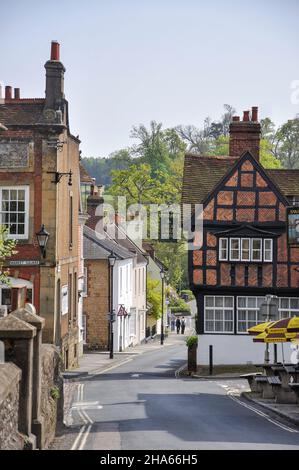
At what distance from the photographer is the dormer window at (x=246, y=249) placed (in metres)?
42.4

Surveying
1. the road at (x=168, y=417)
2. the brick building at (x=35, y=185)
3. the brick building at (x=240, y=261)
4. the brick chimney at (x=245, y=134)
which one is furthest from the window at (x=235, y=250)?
the brick building at (x=35, y=185)

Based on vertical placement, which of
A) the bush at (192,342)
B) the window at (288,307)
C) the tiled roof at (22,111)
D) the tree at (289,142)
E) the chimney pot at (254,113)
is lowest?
the bush at (192,342)

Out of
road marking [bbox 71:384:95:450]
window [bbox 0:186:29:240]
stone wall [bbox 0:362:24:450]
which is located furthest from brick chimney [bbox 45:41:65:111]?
stone wall [bbox 0:362:24:450]

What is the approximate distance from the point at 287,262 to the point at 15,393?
96.0 ft

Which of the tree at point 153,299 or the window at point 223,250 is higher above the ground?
the window at point 223,250

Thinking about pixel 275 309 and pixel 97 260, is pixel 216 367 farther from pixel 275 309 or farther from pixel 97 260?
pixel 97 260

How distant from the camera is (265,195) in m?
42.9

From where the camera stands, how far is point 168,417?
23.3 meters

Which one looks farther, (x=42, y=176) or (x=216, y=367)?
(x=216, y=367)

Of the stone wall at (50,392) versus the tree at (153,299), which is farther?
the tree at (153,299)

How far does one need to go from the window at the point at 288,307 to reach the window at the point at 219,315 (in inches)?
87.8

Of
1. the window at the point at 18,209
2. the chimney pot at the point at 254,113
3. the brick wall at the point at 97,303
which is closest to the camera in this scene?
the window at the point at 18,209

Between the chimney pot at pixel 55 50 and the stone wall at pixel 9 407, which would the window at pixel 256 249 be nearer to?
the chimney pot at pixel 55 50
